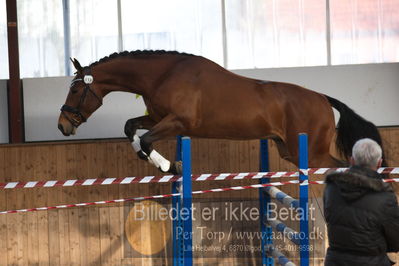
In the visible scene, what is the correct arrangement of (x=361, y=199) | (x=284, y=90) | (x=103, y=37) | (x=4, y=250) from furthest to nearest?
(x=103, y=37) < (x=4, y=250) < (x=284, y=90) < (x=361, y=199)

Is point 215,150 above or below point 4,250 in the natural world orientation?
above

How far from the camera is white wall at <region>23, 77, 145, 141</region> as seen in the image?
23.0 feet

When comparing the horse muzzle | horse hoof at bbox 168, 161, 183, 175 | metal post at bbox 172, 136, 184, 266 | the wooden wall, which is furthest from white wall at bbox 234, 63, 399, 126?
the horse muzzle

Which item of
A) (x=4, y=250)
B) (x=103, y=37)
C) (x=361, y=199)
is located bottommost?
(x=4, y=250)

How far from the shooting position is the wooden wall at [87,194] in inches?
260

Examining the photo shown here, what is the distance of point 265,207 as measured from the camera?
6.11 m

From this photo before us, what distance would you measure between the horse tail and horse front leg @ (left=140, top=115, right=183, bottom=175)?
1.49m

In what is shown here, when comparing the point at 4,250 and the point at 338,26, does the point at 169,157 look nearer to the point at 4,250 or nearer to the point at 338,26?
the point at 4,250

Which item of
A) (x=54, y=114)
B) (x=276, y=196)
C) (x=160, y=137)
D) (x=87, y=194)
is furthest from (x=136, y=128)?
(x=54, y=114)

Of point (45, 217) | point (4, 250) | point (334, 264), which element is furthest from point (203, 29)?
point (334, 264)

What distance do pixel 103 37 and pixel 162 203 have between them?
A: 1.91 metres

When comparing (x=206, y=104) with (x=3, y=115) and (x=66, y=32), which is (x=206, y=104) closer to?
(x=66, y=32)

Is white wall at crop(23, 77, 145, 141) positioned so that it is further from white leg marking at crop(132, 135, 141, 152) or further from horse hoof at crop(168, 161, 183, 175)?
horse hoof at crop(168, 161, 183, 175)

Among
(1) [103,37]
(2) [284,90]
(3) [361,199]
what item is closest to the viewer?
(3) [361,199]
